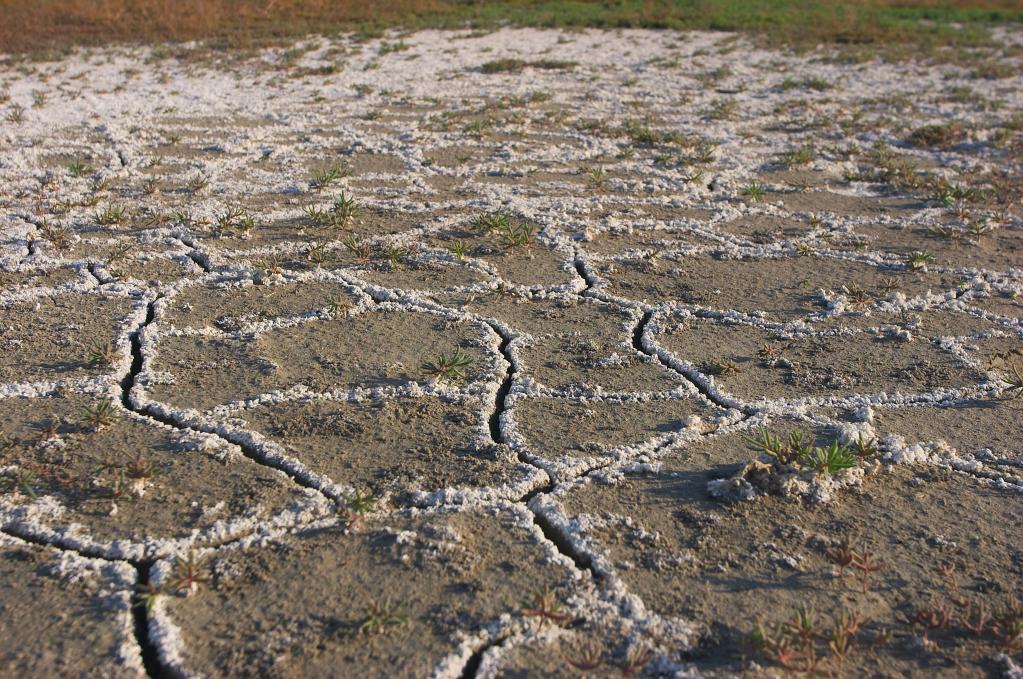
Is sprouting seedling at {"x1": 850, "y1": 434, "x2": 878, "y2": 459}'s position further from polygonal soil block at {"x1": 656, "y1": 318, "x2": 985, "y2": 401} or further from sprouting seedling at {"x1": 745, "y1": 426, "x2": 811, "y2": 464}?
polygonal soil block at {"x1": 656, "y1": 318, "x2": 985, "y2": 401}

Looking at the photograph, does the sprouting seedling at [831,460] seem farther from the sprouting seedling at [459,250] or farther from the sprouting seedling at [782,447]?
the sprouting seedling at [459,250]

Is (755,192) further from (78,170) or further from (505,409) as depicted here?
(78,170)

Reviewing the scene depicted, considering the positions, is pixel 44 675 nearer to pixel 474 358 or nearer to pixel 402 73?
pixel 474 358

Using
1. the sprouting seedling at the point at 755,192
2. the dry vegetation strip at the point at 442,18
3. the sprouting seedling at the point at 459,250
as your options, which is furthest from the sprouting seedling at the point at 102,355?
the dry vegetation strip at the point at 442,18

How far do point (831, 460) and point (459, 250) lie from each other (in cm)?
228

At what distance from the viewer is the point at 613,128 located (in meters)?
7.15

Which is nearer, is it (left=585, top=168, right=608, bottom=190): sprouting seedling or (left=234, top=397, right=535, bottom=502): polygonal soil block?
(left=234, top=397, right=535, bottom=502): polygonal soil block

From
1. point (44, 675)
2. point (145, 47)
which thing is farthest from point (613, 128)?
point (145, 47)

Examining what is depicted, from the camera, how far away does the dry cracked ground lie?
6.82ft

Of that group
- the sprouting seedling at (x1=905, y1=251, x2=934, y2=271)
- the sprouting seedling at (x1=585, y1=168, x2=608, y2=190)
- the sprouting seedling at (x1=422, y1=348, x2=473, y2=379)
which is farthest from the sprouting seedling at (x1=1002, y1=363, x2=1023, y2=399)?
the sprouting seedling at (x1=585, y1=168, x2=608, y2=190)

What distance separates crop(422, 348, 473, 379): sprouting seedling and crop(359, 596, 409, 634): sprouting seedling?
122 centimetres

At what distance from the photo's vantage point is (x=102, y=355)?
10.8ft

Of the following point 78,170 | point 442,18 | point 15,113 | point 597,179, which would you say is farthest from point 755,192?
point 442,18

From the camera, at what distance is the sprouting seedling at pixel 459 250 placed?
4375 mm
